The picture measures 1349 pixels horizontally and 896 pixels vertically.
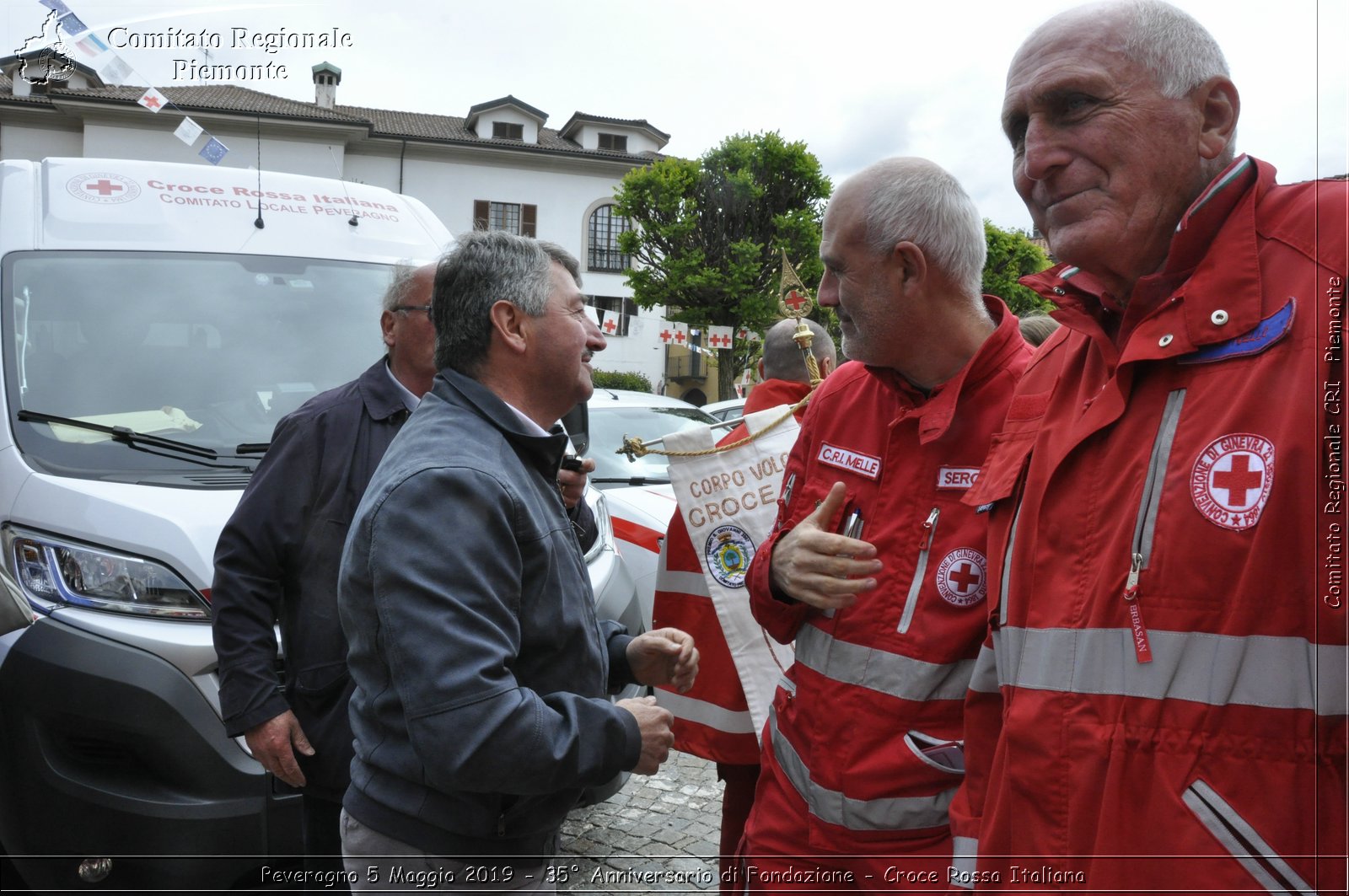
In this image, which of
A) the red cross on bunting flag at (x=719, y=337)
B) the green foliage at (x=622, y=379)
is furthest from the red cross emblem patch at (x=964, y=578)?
the green foliage at (x=622, y=379)

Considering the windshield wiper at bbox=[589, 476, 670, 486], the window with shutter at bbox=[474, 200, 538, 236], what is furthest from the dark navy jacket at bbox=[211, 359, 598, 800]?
the window with shutter at bbox=[474, 200, 538, 236]

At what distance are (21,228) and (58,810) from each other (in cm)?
237

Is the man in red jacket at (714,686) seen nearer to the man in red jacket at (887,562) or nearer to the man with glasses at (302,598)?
the man in red jacket at (887,562)

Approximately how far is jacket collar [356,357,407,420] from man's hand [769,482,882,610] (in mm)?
1360

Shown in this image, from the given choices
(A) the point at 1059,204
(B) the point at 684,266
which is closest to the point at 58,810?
(A) the point at 1059,204

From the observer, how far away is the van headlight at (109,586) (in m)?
3.02

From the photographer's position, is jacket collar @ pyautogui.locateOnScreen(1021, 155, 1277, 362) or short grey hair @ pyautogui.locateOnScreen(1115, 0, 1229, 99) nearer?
jacket collar @ pyautogui.locateOnScreen(1021, 155, 1277, 362)

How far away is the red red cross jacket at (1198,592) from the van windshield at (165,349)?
303 centimetres

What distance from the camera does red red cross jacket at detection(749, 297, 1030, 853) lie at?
1979 mm

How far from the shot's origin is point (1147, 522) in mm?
1326

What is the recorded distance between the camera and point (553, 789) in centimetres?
170

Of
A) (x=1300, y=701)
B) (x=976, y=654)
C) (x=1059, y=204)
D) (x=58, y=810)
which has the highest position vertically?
(x=1059, y=204)

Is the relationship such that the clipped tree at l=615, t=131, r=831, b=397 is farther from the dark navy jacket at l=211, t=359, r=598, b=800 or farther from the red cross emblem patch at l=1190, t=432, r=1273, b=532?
the red cross emblem patch at l=1190, t=432, r=1273, b=532

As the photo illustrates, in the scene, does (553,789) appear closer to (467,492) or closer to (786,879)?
(467,492)
